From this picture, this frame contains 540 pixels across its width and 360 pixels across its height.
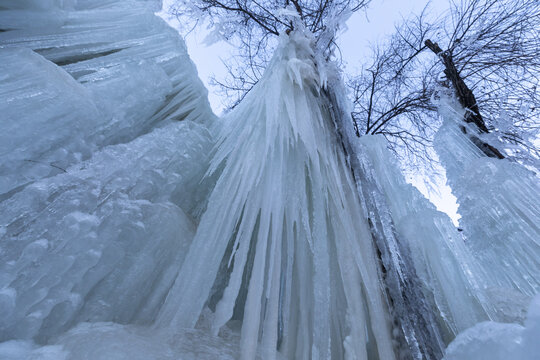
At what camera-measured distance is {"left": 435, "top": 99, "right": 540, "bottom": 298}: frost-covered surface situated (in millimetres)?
1564

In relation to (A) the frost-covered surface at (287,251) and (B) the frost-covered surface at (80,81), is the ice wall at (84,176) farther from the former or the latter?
(A) the frost-covered surface at (287,251)

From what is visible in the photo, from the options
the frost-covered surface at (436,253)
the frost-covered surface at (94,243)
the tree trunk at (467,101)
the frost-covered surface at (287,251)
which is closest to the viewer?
the frost-covered surface at (94,243)

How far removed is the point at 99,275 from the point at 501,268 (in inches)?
78.4

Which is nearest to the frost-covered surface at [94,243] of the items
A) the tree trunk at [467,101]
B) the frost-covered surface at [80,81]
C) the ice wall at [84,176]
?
the ice wall at [84,176]

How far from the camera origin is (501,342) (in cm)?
63

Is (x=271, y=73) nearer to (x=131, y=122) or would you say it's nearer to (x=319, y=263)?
(x=131, y=122)

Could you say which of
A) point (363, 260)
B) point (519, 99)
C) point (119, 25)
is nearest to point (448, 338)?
point (363, 260)

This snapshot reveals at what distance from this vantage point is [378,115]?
5.48 meters

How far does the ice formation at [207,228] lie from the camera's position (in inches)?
33.1

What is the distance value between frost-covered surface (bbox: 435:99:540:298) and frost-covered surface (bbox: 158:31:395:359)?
763 millimetres

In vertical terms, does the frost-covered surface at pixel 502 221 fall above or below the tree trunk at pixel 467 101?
below

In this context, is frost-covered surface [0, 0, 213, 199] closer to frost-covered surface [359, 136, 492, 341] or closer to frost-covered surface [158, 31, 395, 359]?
frost-covered surface [158, 31, 395, 359]

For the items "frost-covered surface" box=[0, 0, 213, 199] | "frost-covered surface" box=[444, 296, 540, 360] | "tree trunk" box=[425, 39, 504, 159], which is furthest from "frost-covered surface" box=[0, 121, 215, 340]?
"tree trunk" box=[425, 39, 504, 159]

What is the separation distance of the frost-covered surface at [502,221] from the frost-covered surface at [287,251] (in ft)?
2.50
